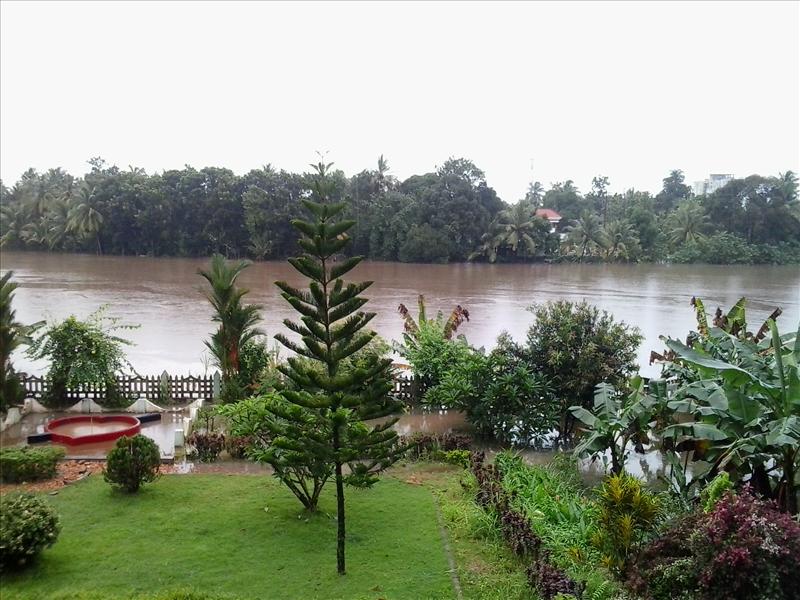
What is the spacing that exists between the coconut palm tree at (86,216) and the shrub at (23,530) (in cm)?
4696

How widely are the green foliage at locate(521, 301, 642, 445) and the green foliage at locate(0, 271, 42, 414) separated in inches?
329

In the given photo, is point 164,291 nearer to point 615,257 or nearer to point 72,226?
point 72,226

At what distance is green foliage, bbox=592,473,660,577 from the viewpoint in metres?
5.40

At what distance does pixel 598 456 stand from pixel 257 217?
3727 cm

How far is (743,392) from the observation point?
256 inches

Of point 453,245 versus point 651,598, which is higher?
point 453,245

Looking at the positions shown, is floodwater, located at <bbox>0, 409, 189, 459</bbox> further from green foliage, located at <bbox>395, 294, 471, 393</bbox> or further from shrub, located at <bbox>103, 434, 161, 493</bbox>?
green foliage, located at <bbox>395, 294, 471, 393</bbox>

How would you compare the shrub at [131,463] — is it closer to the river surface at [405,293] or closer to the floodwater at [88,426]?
the floodwater at [88,426]

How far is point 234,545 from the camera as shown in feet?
19.6

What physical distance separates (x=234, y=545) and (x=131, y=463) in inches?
74.0

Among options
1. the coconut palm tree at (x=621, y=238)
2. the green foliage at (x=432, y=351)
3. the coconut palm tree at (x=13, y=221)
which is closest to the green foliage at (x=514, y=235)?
the coconut palm tree at (x=621, y=238)

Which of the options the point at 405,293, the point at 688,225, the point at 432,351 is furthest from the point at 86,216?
the point at 688,225

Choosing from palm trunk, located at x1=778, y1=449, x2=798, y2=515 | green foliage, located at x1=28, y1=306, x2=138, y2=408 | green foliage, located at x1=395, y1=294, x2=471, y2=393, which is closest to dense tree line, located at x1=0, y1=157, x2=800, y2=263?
green foliage, located at x1=395, y1=294, x2=471, y2=393

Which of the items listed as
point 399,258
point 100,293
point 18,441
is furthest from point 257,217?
point 18,441
